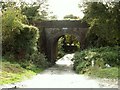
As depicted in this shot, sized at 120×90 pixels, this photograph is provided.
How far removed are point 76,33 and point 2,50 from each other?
920 cm

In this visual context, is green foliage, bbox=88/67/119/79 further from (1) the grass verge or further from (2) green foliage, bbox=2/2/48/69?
(2) green foliage, bbox=2/2/48/69

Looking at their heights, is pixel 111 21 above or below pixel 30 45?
above

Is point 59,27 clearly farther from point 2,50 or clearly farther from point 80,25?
point 2,50

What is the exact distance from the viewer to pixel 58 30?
30984mm

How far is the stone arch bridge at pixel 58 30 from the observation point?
2979cm

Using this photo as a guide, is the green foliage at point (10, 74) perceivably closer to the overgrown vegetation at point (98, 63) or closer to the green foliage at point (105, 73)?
the green foliage at point (105, 73)

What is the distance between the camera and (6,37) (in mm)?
22719

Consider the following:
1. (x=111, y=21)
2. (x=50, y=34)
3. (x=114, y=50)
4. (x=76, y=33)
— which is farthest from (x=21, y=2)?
(x=111, y=21)

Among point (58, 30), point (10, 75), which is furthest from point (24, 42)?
point (58, 30)

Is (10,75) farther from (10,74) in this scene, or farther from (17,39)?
(17,39)

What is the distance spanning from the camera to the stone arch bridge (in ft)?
97.7

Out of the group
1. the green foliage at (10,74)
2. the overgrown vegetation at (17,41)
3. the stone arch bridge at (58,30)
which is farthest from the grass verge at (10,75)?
the stone arch bridge at (58,30)

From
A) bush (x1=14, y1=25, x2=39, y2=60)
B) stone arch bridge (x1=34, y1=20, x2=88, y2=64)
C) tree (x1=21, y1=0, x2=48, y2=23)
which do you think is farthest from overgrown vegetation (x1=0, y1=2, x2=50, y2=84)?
tree (x1=21, y1=0, x2=48, y2=23)

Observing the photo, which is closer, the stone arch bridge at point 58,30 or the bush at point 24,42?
the bush at point 24,42
